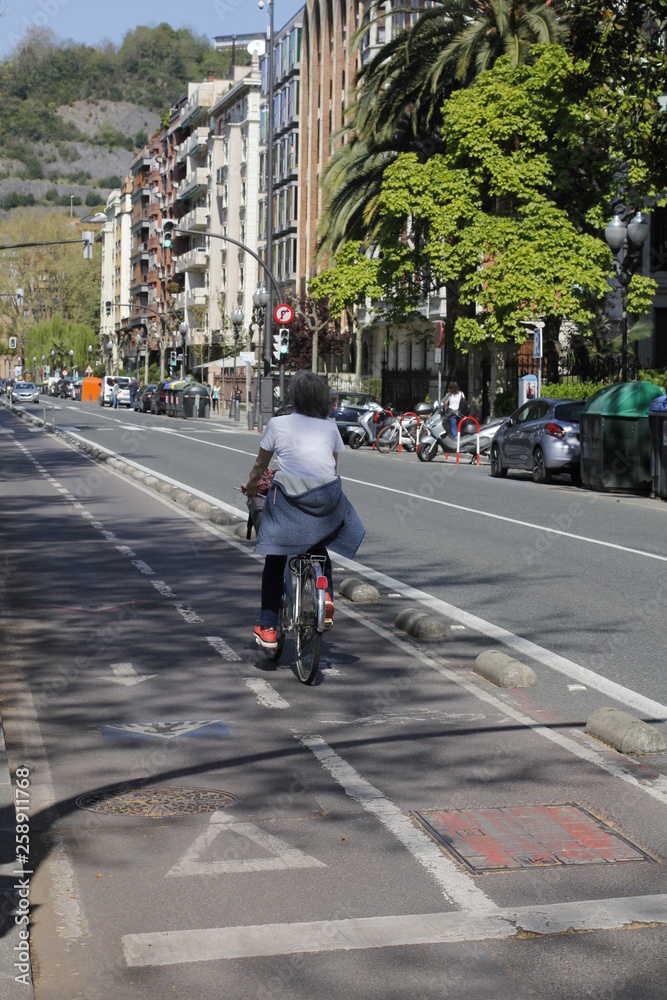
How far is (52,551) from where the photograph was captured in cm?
1465

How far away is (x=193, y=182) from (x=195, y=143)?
282cm

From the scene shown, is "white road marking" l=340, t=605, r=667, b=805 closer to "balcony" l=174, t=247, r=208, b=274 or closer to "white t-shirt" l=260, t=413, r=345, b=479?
"white t-shirt" l=260, t=413, r=345, b=479

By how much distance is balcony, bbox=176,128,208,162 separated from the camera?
10769cm

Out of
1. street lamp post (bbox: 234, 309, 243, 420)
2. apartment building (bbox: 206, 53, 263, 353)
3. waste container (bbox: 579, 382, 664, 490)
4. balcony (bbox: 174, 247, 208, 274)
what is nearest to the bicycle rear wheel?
waste container (bbox: 579, 382, 664, 490)

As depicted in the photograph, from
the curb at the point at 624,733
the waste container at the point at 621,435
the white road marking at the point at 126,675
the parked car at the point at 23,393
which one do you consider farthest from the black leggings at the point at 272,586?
the parked car at the point at 23,393

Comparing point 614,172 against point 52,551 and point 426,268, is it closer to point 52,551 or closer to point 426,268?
point 426,268

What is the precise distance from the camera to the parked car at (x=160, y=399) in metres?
75.1

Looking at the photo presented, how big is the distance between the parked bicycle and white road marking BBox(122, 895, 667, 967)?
338cm

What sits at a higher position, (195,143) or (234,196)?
(195,143)

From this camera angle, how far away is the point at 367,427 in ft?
130

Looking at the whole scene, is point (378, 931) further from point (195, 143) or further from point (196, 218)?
point (195, 143)

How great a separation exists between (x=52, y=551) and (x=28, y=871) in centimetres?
990

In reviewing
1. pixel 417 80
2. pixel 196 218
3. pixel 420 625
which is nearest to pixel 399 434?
pixel 417 80

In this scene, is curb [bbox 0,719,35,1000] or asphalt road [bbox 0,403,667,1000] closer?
curb [bbox 0,719,35,1000]
